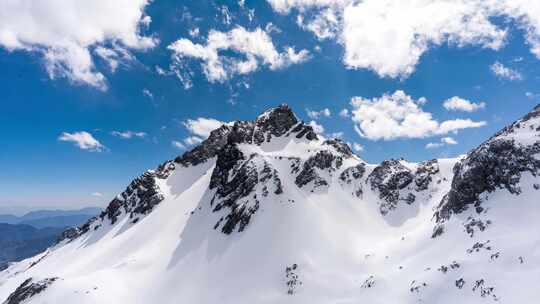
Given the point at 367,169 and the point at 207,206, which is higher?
the point at 367,169

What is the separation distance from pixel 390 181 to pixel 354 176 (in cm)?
1120

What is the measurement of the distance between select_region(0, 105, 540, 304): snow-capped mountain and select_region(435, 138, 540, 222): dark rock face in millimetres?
210

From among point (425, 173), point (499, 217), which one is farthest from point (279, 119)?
Answer: point (499, 217)

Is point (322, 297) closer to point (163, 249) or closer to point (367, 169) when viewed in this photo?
point (163, 249)

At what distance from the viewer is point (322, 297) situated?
6078 cm

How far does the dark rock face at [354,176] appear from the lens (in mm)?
103900

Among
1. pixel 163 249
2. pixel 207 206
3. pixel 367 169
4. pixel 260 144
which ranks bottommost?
pixel 163 249

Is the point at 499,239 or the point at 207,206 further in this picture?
the point at 207,206

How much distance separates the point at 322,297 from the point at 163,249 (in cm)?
5087

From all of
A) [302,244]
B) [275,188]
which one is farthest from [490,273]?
[275,188]

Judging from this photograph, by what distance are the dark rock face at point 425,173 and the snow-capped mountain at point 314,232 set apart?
0.45 meters

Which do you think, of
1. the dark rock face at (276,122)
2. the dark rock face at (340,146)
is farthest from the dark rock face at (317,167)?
the dark rock face at (276,122)

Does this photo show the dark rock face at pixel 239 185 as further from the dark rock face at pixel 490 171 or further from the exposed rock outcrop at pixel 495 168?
the exposed rock outcrop at pixel 495 168

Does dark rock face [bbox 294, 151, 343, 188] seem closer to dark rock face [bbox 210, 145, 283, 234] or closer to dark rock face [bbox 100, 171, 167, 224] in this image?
dark rock face [bbox 210, 145, 283, 234]
